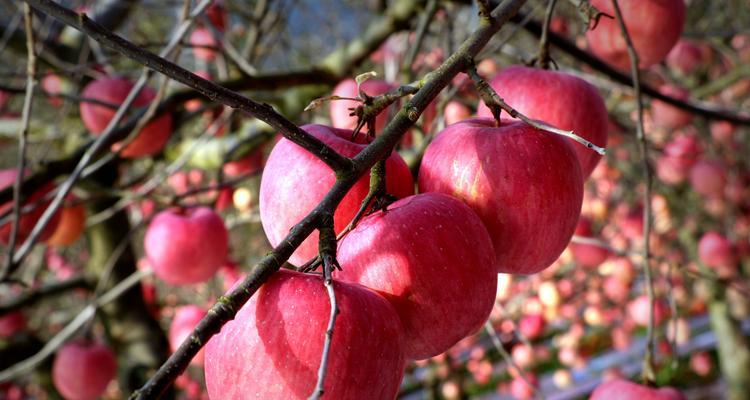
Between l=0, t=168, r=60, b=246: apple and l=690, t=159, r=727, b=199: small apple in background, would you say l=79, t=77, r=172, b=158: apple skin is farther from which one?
l=690, t=159, r=727, b=199: small apple in background

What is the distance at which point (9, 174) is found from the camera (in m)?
1.41

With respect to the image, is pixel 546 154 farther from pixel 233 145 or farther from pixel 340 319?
pixel 233 145

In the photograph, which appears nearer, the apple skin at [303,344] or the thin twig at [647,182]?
the apple skin at [303,344]

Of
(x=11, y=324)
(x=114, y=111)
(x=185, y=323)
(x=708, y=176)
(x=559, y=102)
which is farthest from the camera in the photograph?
(x=11, y=324)

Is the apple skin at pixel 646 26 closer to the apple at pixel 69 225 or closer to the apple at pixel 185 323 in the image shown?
the apple at pixel 185 323

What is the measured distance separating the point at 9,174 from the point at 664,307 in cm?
319

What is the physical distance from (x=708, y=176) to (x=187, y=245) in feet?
6.94

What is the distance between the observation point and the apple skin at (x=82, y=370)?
5.76ft

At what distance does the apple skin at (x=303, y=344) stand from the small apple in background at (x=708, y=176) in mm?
2441

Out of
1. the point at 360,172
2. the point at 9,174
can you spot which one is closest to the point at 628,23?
the point at 360,172

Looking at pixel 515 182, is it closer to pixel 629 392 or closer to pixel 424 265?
pixel 424 265

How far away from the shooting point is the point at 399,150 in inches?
41.9

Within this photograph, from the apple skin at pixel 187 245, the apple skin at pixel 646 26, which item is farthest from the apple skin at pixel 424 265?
the apple skin at pixel 187 245

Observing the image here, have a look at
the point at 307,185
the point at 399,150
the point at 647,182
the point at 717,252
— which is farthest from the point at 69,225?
the point at 717,252
